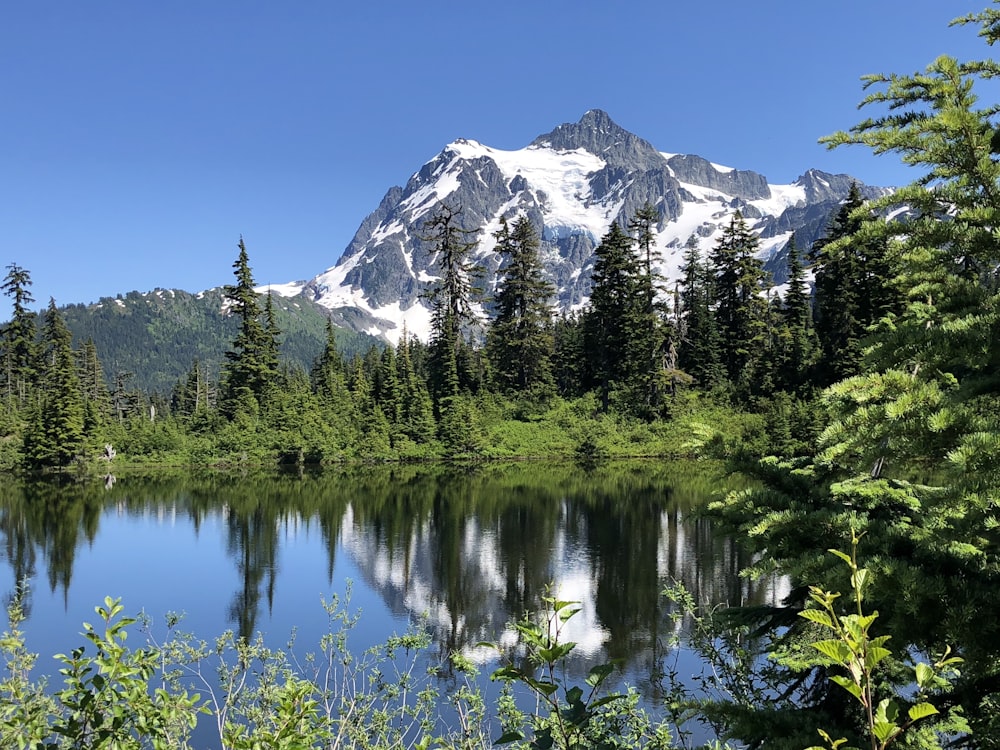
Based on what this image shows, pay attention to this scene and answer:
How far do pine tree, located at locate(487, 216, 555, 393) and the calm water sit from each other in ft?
45.2

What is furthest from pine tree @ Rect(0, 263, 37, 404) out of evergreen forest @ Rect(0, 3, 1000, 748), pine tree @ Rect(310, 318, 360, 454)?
A: pine tree @ Rect(310, 318, 360, 454)

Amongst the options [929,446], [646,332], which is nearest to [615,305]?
[646,332]

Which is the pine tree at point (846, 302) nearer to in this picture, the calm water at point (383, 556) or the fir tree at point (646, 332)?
the fir tree at point (646, 332)

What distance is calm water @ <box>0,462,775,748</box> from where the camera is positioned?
13898mm

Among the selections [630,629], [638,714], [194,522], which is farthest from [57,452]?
[638,714]

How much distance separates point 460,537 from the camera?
2125 cm

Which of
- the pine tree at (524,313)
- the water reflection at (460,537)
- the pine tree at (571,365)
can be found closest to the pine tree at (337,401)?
the water reflection at (460,537)

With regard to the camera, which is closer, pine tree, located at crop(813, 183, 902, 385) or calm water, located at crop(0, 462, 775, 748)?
calm water, located at crop(0, 462, 775, 748)

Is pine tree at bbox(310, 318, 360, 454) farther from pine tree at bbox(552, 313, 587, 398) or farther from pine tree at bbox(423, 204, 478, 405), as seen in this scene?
pine tree at bbox(552, 313, 587, 398)

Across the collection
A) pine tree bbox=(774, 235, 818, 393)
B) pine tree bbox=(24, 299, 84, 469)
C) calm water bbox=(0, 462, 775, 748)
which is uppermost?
pine tree bbox=(774, 235, 818, 393)

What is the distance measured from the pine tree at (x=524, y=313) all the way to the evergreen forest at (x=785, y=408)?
0.56 ft

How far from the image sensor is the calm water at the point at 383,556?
1390cm

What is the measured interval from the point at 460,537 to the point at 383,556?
9.47 feet

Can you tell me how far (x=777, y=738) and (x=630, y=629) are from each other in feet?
35.8
